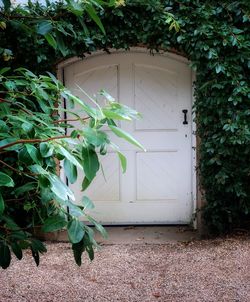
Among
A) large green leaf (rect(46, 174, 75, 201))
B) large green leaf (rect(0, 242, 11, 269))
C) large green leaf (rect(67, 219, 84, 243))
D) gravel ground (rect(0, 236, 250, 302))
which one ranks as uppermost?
large green leaf (rect(46, 174, 75, 201))

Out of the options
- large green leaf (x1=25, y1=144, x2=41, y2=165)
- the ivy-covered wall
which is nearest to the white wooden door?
the ivy-covered wall

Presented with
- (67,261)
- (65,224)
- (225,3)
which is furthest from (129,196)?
(65,224)

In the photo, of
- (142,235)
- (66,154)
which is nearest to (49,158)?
(66,154)

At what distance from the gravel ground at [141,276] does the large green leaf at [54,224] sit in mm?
1659

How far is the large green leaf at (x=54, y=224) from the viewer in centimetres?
120

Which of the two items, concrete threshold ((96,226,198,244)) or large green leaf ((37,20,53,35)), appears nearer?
large green leaf ((37,20,53,35))

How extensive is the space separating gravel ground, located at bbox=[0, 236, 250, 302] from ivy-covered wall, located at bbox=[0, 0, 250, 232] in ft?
1.68

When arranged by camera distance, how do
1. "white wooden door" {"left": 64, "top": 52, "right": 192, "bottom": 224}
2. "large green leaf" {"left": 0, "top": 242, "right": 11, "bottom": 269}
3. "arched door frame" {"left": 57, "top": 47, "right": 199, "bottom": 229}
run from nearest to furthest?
"large green leaf" {"left": 0, "top": 242, "right": 11, "bottom": 269} < "arched door frame" {"left": 57, "top": 47, "right": 199, "bottom": 229} < "white wooden door" {"left": 64, "top": 52, "right": 192, "bottom": 224}

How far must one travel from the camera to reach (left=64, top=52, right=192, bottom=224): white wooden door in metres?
4.30

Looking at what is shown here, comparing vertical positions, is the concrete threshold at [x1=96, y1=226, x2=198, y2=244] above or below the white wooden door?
below

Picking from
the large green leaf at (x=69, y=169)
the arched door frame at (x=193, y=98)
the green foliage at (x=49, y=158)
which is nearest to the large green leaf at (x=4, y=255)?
the green foliage at (x=49, y=158)

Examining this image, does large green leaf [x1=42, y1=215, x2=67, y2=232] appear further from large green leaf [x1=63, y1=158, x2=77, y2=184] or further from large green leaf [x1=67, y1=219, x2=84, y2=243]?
large green leaf [x1=63, y1=158, x2=77, y2=184]

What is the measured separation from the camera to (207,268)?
3.09 m

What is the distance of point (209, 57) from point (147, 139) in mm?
1239
